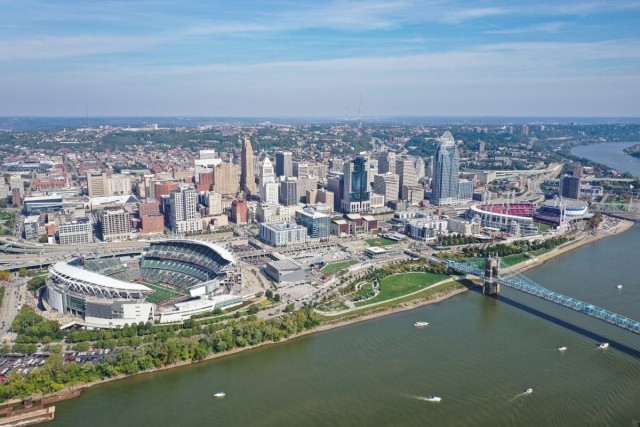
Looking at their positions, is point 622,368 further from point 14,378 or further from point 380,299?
point 14,378

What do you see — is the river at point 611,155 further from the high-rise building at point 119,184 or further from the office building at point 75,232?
the office building at point 75,232

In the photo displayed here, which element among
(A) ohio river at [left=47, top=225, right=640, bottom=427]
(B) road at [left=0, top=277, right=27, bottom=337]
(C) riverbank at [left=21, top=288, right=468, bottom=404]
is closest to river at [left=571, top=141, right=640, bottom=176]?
(C) riverbank at [left=21, top=288, right=468, bottom=404]

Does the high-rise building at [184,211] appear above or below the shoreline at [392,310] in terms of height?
above

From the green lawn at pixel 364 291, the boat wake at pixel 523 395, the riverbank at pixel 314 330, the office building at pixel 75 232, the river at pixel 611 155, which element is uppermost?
the river at pixel 611 155

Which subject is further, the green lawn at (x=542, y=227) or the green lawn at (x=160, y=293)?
the green lawn at (x=542, y=227)

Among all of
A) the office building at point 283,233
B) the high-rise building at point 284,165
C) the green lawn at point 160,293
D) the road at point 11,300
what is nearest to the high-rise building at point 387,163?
the high-rise building at point 284,165

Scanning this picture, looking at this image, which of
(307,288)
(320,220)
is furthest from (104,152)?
(307,288)
